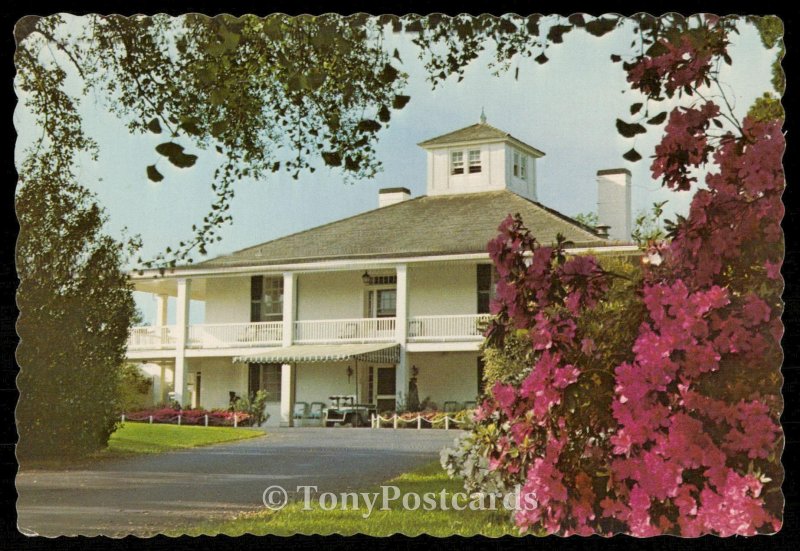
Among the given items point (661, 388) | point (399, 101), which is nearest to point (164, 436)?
point (399, 101)

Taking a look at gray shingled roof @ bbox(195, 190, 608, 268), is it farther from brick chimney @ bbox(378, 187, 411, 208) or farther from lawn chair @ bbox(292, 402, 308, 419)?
lawn chair @ bbox(292, 402, 308, 419)

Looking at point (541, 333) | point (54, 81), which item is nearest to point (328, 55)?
point (54, 81)

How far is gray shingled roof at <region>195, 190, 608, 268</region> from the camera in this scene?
22.1ft

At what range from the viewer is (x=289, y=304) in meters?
7.48

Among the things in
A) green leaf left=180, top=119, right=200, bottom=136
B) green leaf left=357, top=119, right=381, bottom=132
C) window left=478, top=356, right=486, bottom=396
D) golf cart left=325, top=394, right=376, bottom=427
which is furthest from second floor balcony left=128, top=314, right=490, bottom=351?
green leaf left=180, top=119, right=200, bottom=136

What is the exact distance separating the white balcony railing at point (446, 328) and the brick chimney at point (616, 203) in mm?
1022

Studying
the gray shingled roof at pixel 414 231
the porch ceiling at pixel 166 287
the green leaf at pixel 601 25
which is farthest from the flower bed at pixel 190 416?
the green leaf at pixel 601 25

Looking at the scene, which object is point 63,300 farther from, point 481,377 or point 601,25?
point 601,25

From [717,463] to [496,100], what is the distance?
2.76 m

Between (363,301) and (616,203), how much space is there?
188 cm

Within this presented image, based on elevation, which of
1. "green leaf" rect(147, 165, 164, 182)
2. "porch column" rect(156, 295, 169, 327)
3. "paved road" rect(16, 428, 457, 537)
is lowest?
"paved road" rect(16, 428, 457, 537)

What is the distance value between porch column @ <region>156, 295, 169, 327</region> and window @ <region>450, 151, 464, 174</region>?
2268 mm

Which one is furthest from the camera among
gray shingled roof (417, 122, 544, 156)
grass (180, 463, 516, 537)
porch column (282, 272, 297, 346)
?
porch column (282, 272, 297, 346)

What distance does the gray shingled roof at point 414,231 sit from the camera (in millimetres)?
6727
